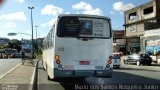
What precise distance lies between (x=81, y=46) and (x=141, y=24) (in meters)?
58.9

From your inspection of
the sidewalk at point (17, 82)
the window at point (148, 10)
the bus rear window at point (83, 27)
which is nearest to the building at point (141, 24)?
the window at point (148, 10)

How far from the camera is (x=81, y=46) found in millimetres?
14250

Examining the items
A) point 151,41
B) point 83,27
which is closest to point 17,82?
point 83,27

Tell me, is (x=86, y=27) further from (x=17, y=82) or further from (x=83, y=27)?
(x=17, y=82)

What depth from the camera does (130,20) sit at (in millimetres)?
78062

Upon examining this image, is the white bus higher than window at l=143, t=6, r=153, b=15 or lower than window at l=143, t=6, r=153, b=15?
lower

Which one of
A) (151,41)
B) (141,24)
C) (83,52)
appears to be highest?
(141,24)

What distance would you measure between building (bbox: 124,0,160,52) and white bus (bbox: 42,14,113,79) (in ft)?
144

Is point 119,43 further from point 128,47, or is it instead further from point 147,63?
point 147,63

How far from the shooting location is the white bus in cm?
1402

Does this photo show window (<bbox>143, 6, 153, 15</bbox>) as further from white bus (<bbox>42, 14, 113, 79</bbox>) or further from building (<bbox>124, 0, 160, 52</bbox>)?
white bus (<bbox>42, 14, 113, 79</bbox>)

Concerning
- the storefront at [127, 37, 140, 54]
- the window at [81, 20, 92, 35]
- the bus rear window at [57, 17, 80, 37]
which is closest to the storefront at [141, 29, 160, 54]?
the storefront at [127, 37, 140, 54]

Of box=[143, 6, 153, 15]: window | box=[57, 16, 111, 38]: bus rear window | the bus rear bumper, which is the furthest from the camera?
box=[143, 6, 153, 15]: window

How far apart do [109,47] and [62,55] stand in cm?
200
